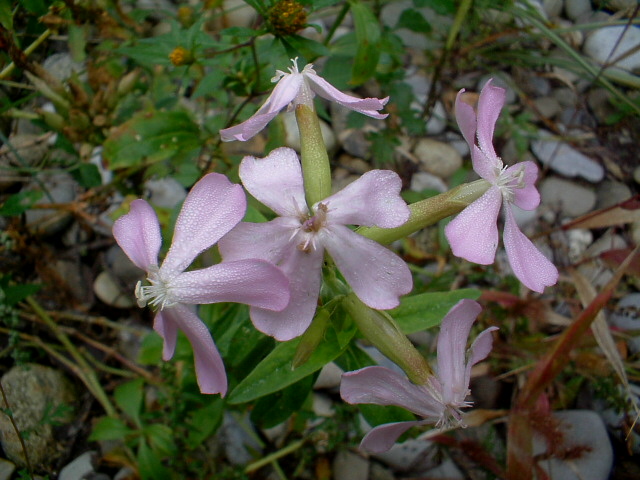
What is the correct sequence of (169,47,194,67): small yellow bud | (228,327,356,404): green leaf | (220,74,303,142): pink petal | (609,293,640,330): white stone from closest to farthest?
(220,74,303,142): pink petal, (228,327,356,404): green leaf, (169,47,194,67): small yellow bud, (609,293,640,330): white stone

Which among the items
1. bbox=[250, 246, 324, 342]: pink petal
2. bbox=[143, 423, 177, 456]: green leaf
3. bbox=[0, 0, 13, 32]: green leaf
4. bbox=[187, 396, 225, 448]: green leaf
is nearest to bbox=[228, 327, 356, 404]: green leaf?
bbox=[250, 246, 324, 342]: pink petal

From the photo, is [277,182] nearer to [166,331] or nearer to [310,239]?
[310,239]

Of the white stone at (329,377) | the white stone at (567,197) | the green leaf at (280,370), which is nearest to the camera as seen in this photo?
the green leaf at (280,370)

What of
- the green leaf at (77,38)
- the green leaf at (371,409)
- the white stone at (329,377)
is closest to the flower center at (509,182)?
the green leaf at (371,409)

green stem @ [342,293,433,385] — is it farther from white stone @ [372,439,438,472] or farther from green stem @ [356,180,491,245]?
white stone @ [372,439,438,472]

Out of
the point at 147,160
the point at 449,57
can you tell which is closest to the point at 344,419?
the point at 147,160

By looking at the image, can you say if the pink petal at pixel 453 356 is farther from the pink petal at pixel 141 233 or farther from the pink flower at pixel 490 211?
the pink petal at pixel 141 233

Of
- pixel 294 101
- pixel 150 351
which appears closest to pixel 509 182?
pixel 294 101

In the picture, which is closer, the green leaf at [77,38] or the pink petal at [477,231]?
the pink petal at [477,231]
